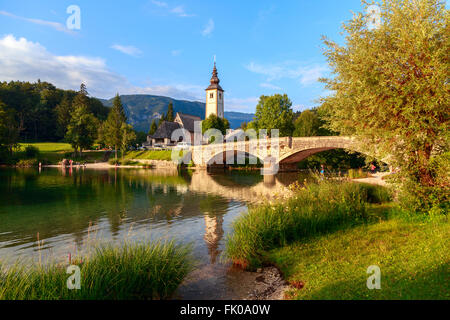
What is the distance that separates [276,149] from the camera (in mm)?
42781

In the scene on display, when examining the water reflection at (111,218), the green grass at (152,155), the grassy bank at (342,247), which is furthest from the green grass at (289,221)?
the green grass at (152,155)

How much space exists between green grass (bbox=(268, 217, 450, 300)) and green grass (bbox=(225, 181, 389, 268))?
0.54 metres

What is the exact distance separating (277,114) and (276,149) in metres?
15.1

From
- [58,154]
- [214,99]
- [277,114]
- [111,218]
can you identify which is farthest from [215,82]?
[111,218]

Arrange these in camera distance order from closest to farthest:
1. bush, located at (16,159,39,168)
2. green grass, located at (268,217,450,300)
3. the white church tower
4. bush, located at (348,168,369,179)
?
green grass, located at (268,217,450,300), bush, located at (348,168,369,179), bush, located at (16,159,39,168), the white church tower

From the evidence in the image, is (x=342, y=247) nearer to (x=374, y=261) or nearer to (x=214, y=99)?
(x=374, y=261)

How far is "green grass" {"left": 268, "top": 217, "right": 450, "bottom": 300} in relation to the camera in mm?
5391

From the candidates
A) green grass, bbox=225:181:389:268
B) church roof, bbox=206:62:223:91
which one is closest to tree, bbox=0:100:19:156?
church roof, bbox=206:62:223:91

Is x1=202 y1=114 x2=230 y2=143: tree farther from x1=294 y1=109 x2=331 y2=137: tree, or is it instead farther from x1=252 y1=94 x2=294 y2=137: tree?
x1=294 y1=109 x2=331 y2=137: tree

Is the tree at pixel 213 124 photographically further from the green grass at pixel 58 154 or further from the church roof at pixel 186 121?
the green grass at pixel 58 154

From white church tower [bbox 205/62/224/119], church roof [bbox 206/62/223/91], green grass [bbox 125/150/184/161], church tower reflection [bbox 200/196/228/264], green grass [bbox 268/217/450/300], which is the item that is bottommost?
church tower reflection [bbox 200/196/228/264]

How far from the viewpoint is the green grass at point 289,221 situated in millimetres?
8711

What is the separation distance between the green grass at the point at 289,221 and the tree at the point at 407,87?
2.66 metres
